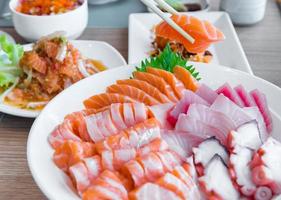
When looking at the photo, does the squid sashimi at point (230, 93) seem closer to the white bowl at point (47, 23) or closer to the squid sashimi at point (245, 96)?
A: the squid sashimi at point (245, 96)

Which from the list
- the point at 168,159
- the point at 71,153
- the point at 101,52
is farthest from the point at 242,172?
the point at 101,52

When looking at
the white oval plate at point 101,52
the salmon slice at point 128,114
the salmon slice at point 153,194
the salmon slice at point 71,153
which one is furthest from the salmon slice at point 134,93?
the white oval plate at point 101,52

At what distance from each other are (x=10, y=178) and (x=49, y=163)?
11.8 inches

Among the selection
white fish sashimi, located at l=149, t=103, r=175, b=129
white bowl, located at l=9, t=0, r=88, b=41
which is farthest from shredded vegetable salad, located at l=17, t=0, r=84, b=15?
white fish sashimi, located at l=149, t=103, r=175, b=129

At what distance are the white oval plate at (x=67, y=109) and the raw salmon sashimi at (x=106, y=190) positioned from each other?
0.05 metres

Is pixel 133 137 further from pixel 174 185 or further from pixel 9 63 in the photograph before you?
pixel 9 63

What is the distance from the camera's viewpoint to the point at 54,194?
3.08 feet

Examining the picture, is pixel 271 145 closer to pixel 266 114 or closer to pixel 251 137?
pixel 251 137

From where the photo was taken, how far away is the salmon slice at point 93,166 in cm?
97

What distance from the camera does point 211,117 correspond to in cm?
108

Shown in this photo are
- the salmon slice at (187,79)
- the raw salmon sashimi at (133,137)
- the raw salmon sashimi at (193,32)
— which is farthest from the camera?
the raw salmon sashimi at (193,32)

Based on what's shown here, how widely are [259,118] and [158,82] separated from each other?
10.9 inches

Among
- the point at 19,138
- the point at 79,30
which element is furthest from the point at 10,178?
the point at 79,30

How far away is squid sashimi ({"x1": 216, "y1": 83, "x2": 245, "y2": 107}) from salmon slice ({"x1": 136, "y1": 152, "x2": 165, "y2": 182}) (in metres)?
0.30
